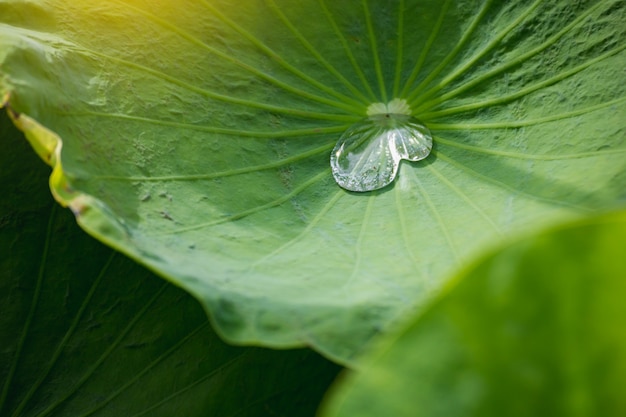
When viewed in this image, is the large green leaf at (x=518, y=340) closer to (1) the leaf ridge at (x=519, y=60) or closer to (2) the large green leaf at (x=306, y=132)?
(2) the large green leaf at (x=306, y=132)

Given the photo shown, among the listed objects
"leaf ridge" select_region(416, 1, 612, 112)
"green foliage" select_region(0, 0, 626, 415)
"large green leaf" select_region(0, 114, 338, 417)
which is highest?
"leaf ridge" select_region(416, 1, 612, 112)

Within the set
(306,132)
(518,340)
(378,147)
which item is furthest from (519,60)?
(518,340)

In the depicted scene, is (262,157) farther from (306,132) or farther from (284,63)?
(284,63)

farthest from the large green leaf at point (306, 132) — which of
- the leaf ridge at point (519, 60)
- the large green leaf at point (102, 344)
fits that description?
the large green leaf at point (102, 344)

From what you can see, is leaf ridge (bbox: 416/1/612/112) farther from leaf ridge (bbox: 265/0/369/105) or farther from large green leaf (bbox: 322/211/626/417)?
large green leaf (bbox: 322/211/626/417)

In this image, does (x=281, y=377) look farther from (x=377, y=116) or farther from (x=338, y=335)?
(x=377, y=116)

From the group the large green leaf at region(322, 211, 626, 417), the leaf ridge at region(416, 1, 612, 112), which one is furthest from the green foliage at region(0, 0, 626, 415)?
the large green leaf at region(322, 211, 626, 417)

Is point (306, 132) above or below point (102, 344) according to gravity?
above

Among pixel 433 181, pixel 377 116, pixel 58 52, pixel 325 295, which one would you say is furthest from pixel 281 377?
pixel 58 52
